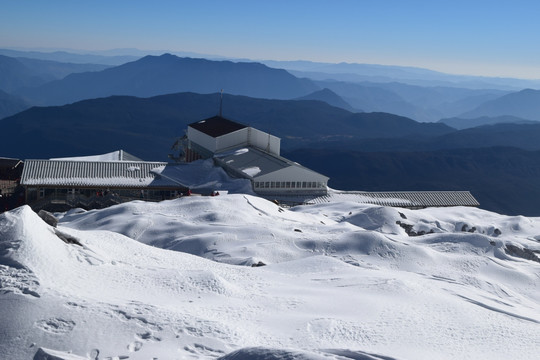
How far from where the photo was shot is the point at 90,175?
52.6 meters

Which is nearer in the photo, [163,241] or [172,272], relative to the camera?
[172,272]

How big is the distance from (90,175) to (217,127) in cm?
1697

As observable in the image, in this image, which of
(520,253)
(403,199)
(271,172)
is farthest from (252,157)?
(520,253)

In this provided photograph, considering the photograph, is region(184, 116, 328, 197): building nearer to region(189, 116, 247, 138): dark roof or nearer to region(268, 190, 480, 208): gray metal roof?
region(189, 116, 247, 138): dark roof

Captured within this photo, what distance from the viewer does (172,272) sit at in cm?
2202

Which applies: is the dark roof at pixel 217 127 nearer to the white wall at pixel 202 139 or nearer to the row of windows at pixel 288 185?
the white wall at pixel 202 139

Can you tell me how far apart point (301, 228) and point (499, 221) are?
1859 cm

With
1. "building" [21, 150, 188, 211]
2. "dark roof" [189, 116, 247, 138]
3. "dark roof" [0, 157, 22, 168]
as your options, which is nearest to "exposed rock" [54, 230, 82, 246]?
"building" [21, 150, 188, 211]

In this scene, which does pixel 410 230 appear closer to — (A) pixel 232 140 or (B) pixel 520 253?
(B) pixel 520 253

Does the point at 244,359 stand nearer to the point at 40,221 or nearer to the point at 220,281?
the point at 220,281

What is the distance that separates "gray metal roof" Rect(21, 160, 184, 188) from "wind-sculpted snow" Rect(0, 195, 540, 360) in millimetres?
16182

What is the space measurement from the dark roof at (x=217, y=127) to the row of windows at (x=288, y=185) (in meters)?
11.4

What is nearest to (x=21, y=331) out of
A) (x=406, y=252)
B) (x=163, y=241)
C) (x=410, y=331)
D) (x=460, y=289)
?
(x=410, y=331)

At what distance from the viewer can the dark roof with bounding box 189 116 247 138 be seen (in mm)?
62550
